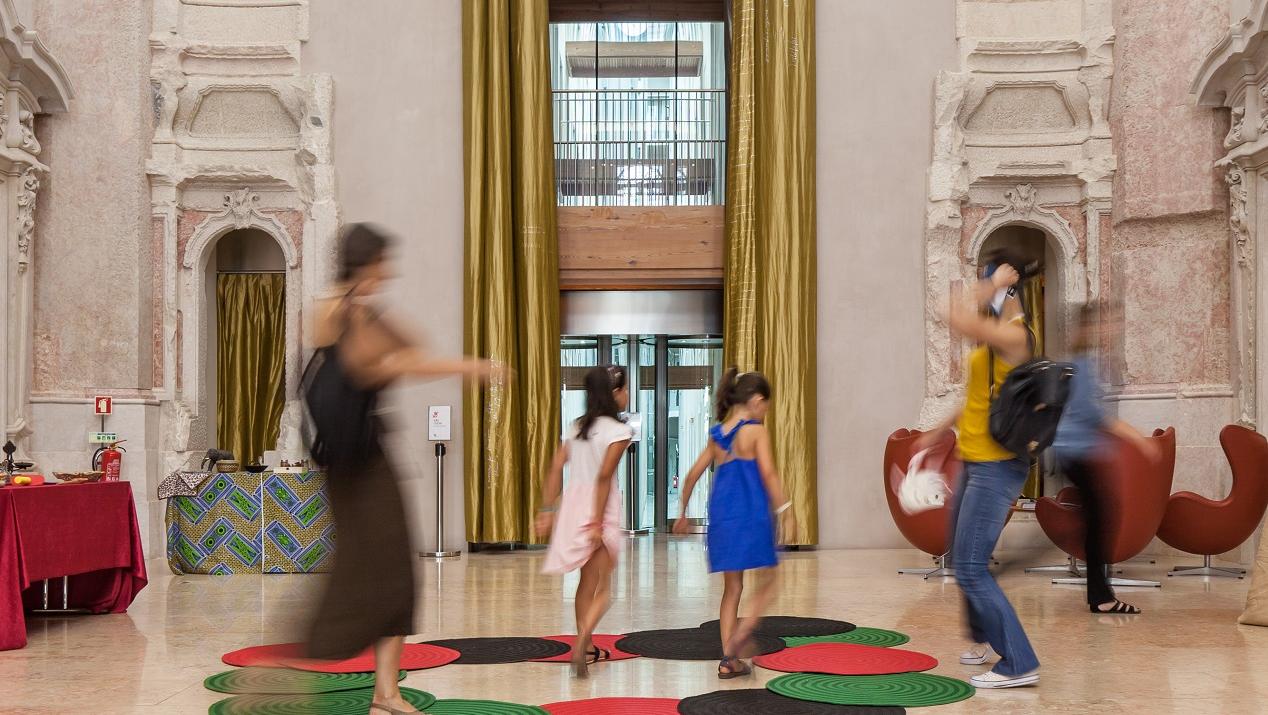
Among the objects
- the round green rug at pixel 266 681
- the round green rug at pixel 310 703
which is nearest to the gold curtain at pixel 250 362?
the round green rug at pixel 266 681

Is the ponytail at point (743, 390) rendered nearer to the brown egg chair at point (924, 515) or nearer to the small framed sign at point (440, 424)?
the brown egg chair at point (924, 515)

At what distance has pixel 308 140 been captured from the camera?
35.6 ft

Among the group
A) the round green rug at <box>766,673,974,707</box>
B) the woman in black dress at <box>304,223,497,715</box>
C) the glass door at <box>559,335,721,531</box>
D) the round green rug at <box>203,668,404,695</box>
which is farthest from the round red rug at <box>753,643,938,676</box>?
the glass door at <box>559,335,721,531</box>

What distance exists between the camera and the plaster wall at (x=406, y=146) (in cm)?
1104

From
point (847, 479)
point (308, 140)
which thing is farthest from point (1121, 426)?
point (308, 140)

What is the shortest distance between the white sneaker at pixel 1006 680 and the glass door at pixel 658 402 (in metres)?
7.49

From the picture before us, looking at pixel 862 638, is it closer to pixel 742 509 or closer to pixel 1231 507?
pixel 742 509

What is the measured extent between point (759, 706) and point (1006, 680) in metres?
1.05

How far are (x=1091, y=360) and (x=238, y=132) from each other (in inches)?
320

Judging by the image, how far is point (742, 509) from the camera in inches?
195

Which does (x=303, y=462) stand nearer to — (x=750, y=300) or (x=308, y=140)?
(x=308, y=140)

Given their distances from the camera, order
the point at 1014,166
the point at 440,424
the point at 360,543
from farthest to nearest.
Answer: the point at 1014,166 < the point at 440,424 < the point at 360,543

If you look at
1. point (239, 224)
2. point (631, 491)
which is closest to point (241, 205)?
point (239, 224)

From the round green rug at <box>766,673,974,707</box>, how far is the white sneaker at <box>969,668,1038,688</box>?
0.06 meters
